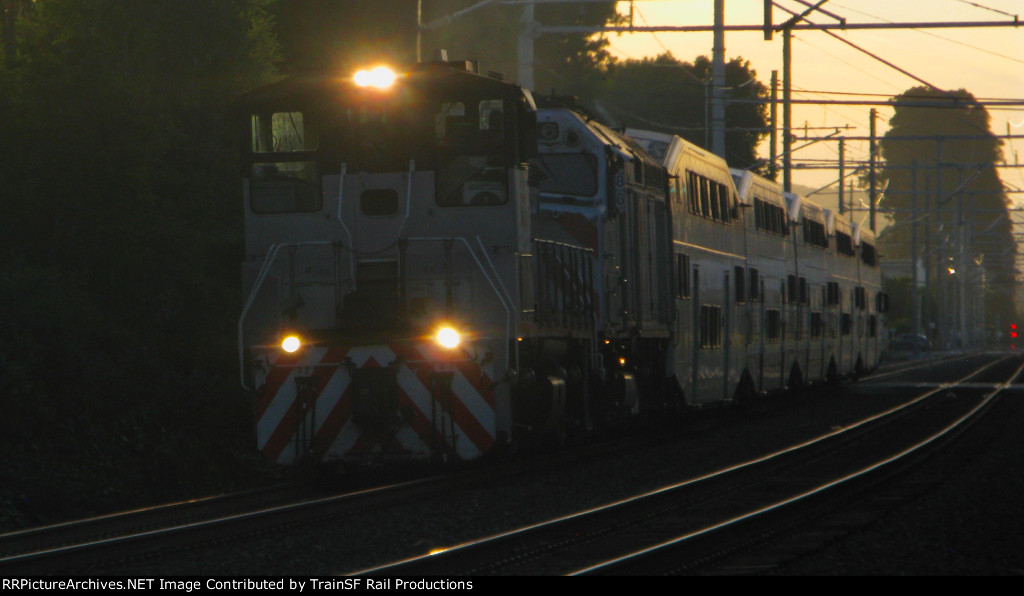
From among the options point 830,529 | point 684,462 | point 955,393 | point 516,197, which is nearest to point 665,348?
point 684,462

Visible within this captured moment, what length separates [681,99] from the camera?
2697 inches

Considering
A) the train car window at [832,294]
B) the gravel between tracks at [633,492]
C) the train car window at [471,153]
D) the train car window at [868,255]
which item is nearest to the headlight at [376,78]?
the train car window at [471,153]

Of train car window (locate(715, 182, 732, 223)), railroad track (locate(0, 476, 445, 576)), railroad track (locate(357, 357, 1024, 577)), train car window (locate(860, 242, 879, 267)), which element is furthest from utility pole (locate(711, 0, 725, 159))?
railroad track (locate(0, 476, 445, 576))

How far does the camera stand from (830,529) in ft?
30.3

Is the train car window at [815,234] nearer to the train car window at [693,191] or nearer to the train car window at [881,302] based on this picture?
the train car window at [693,191]

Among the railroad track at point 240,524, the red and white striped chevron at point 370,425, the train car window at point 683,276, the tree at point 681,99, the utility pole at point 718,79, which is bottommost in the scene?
the railroad track at point 240,524

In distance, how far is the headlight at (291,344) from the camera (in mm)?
11562

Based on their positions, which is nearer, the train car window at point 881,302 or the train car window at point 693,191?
the train car window at point 693,191

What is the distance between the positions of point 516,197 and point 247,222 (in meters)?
2.50

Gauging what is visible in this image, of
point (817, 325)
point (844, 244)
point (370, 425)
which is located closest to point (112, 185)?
point (370, 425)

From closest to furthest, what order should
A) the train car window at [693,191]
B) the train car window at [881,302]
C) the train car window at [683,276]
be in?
the train car window at [683,276] → the train car window at [693,191] → the train car window at [881,302]

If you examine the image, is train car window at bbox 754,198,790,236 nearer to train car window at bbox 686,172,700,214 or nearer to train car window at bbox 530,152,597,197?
train car window at bbox 686,172,700,214

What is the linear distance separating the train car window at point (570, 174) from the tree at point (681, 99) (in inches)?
1802

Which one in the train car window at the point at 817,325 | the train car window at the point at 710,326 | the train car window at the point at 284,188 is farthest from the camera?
the train car window at the point at 817,325
